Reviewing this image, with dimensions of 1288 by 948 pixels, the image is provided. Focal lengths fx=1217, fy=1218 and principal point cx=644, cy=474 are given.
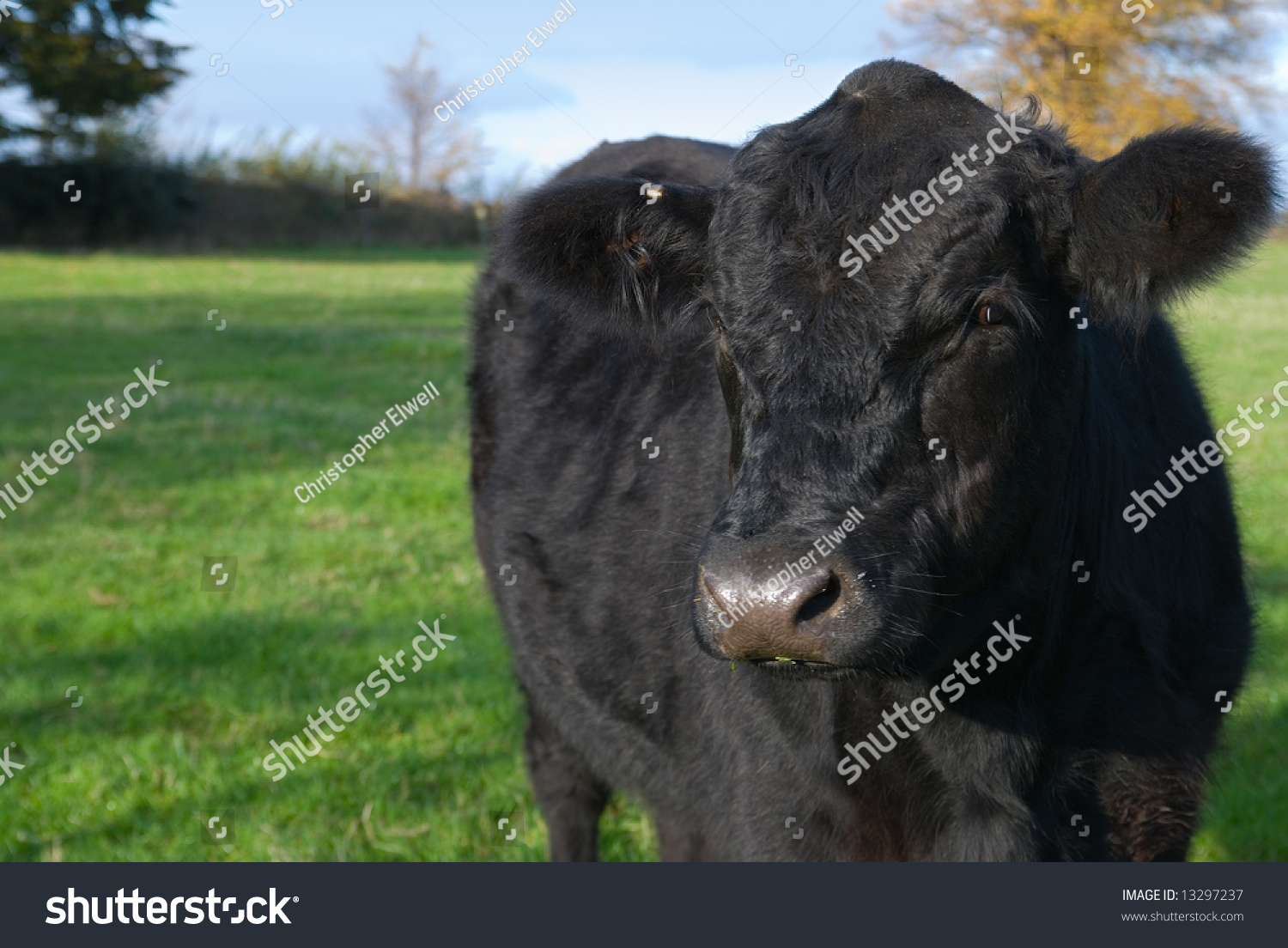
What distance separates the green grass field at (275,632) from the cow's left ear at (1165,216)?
149mm

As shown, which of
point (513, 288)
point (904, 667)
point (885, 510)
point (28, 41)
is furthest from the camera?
point (28, 41)

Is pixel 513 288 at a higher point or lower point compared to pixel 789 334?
lower

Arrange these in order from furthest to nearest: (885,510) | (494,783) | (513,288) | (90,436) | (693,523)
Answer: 1. (90,436)
2. (513,288)
3. (494,783)
4. (693,523)
5. (885,510)

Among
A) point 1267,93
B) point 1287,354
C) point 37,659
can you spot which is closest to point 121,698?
point 37,659

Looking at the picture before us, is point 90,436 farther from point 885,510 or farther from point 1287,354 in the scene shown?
point 1287,354

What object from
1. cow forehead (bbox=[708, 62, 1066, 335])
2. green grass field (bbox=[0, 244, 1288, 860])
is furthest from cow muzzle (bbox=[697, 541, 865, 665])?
green grass field (bbox=[0, 244, 1288, 860])

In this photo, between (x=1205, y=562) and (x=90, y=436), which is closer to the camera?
(x=1205, y=562)

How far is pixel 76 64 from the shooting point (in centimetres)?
2905

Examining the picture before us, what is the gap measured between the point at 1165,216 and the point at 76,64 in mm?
31751

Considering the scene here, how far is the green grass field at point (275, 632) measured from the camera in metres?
4.14

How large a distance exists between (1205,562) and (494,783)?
268cm

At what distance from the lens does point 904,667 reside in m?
2.41

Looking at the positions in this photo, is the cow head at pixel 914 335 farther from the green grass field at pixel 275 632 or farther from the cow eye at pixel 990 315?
the green grass field at pixel 275 632

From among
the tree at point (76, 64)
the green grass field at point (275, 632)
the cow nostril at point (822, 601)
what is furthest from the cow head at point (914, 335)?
the tree at point (76, 64)
